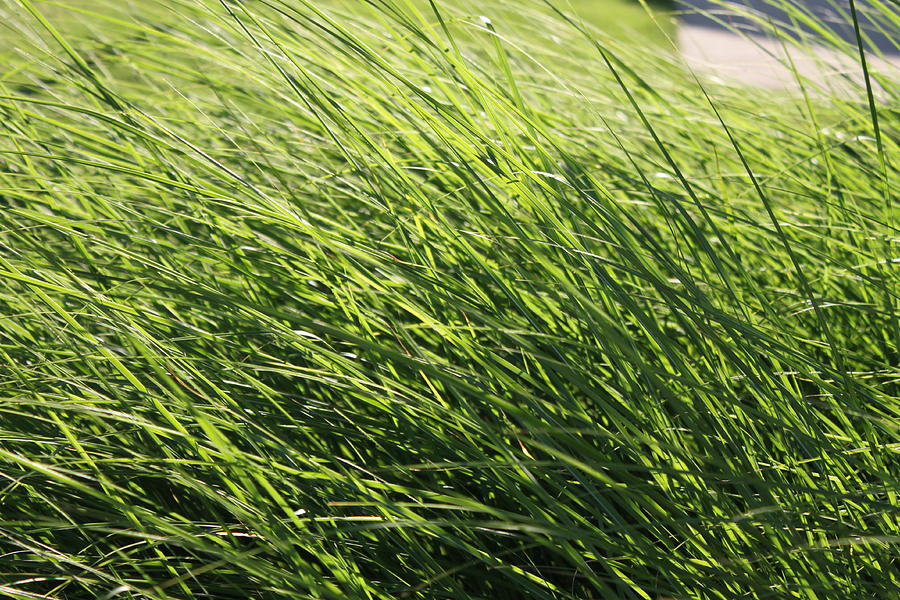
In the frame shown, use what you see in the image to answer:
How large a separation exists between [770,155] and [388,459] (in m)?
0.97

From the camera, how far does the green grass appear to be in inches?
30.5

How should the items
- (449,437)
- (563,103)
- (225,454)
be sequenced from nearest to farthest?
(225,454) < (449,437) < (563,103)

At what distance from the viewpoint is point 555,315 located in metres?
1.05

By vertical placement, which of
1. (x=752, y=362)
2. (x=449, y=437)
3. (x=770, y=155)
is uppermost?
(x=770, y=155)

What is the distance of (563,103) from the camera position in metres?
2.07

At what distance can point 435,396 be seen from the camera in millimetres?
961

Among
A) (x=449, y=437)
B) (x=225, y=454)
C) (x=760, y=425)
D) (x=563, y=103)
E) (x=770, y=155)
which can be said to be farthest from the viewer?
(x=563, y=103)

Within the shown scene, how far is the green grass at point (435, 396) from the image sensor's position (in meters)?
0.77

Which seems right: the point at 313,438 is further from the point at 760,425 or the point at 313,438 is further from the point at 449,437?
the point at 760,425

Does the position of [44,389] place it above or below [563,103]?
below

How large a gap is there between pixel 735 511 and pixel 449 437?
1.05ft

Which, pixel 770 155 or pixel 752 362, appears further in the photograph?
pixel 770 155

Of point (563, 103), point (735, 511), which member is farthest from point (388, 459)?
point (563, 103)

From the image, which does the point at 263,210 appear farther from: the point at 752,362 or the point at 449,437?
the point at 752,362
